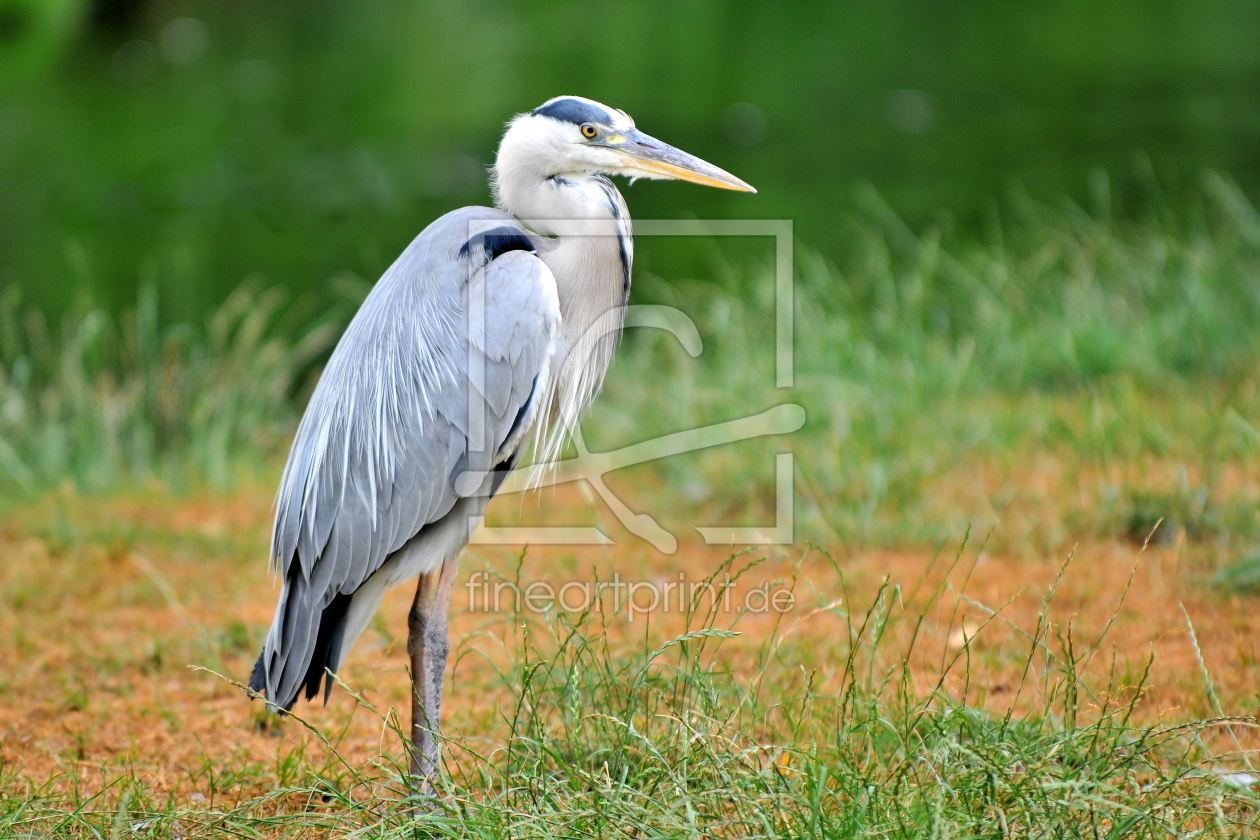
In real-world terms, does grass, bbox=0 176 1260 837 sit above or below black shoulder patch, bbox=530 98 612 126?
below

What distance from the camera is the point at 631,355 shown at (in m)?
7.70

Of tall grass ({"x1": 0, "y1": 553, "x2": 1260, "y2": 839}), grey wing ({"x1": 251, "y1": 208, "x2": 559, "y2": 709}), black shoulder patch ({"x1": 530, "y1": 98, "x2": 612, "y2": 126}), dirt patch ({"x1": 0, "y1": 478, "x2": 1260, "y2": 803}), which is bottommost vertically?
dirt patch ({"x1": 0, "y1": 478, "x2": 1260, "y2": 803})

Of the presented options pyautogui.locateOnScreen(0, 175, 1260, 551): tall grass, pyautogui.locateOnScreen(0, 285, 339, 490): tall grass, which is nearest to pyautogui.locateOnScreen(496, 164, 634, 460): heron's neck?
pyautogui.locateOnScreen(0, 175, 1260, 551): tall grass

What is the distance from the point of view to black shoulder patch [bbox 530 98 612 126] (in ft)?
11.7

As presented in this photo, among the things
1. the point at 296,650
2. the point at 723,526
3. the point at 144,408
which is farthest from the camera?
the point at 144,408

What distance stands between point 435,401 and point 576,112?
93cm

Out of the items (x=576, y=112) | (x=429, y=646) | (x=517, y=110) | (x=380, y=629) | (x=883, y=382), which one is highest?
(x=517, y=110)

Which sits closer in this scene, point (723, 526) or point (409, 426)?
point (409, 426)

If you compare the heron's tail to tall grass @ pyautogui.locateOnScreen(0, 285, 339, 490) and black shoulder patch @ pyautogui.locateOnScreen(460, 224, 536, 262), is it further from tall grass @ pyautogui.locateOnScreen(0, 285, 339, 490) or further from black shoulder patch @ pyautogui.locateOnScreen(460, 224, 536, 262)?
tall grass @ pyautogui.locateOnScreen(0, 285, 339, 490)

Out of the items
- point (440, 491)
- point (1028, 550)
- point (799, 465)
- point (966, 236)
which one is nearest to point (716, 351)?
point (799, 465)

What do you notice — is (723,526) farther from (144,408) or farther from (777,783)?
(144,408)

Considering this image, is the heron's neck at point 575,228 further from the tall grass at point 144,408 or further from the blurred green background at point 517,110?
the blurred green background at point 517,110

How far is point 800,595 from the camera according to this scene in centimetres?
441

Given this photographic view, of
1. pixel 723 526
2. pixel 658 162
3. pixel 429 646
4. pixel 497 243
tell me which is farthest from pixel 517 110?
pixel 429 646
